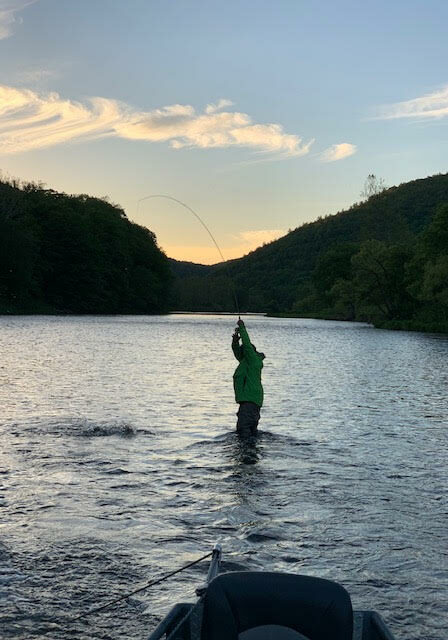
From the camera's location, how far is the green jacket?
14.7m

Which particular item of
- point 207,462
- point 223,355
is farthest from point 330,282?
point 207,462

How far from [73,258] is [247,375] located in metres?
122

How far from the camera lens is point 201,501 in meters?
10.8

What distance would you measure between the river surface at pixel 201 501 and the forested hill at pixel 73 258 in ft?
298

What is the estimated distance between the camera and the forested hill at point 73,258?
4382 inches

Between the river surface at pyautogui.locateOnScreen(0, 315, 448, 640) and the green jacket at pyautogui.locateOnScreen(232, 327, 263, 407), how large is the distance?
3.60ft

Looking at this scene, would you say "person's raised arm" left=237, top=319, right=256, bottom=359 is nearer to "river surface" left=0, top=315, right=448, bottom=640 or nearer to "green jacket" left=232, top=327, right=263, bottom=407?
"green jacket" left=232, top=327, right=263, bottom=407

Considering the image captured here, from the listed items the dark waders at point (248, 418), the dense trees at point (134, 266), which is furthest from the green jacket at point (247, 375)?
the dense trees at point (134, 266)

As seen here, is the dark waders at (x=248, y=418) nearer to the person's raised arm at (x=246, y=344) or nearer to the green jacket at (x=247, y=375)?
the green jacket at (x=247, y=375)

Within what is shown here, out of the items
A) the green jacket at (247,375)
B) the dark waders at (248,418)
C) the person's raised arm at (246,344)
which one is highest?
the person's raised arm at (246,344)

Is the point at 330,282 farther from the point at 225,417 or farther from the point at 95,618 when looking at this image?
the point at 95,618

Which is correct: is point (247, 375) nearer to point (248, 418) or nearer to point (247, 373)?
point (247, 373)

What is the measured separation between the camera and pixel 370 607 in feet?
23.1

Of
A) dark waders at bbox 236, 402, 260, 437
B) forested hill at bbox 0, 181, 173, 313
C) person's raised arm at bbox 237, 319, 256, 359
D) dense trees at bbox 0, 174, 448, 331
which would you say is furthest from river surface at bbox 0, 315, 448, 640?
forested hill at bbox 0, 181, 173, 313
